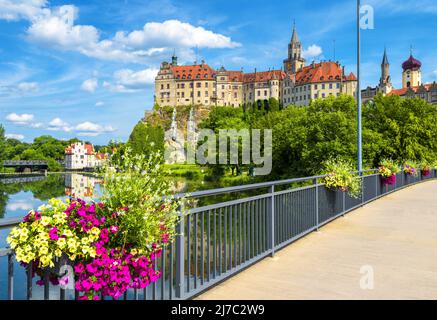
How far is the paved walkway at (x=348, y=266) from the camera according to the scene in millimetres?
4816

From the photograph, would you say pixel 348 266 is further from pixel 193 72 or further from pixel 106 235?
pixel 193 72

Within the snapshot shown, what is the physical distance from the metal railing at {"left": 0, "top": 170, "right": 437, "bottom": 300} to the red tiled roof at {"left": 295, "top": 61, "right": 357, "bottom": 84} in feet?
397

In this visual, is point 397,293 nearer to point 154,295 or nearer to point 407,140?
point 154,295

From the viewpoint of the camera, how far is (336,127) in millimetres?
40875

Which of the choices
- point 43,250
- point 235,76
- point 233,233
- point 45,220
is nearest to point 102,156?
point 45,220

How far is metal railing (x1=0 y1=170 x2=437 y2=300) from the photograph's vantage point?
426 cm

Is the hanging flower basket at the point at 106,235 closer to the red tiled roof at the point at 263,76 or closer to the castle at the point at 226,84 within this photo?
the castle at the point at 226,84

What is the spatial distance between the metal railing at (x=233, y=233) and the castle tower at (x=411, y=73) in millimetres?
153262

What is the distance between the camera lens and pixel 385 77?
148750 mm

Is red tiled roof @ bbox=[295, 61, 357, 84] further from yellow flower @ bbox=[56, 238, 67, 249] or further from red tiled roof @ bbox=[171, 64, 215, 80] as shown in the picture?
yellow flower @ bbox=[56, 238, 67, 249]

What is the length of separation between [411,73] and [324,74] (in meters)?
41.9

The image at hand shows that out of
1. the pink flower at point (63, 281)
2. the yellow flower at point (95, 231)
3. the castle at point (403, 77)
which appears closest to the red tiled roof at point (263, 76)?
the castle at point (403, 77)

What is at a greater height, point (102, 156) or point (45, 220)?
point (102, 156)

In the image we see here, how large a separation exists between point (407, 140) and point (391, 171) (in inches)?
1064
